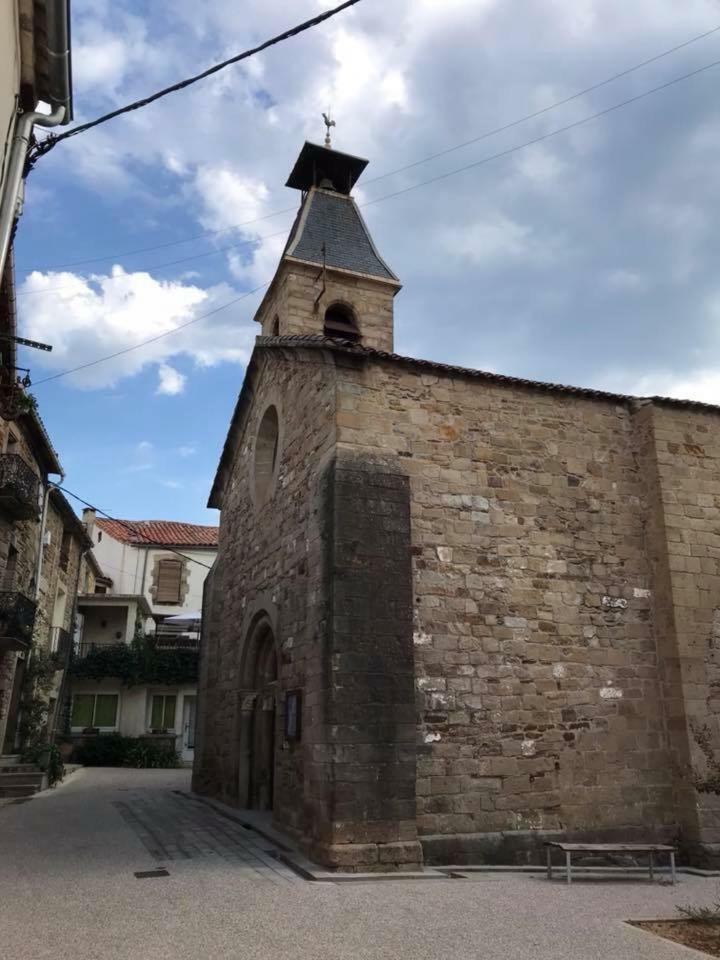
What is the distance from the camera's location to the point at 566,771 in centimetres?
841

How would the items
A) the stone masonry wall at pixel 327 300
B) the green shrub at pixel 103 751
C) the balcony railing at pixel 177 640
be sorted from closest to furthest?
the stone masonry wall at pixel 327 300 → the green shrub at pixel 103 751 → the balcony railing at pixel 177 640

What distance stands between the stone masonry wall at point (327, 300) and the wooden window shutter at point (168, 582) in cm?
1523

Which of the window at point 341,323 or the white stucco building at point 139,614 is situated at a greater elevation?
the window at point 341,323

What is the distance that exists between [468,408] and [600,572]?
8.97 ft

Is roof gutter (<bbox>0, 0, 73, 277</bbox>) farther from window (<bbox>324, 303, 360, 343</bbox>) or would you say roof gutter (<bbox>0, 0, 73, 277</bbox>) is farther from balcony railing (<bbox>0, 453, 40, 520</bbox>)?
balcony railing (<bbox>0, 453, 40, 520</bbox>)

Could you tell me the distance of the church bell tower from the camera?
15305 mm

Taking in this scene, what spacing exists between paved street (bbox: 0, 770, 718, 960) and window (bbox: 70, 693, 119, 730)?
15597 millimetres

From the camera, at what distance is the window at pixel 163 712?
935 inches

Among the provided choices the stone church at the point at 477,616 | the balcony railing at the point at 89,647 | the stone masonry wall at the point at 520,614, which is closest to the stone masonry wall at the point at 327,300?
the stone church at the point at 477,616

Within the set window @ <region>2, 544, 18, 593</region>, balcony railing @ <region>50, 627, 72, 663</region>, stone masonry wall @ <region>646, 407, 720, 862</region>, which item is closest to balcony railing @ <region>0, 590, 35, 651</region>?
window @ <region>2, 544, 18, 593</region>

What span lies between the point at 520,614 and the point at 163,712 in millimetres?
18338

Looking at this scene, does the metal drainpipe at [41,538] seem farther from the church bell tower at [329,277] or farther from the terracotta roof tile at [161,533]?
the terracotta roof tile at [161,533]

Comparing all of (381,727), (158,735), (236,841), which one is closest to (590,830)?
(381,727)

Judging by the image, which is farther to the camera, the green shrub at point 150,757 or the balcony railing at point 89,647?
A: the balcony railing at point 89,647
